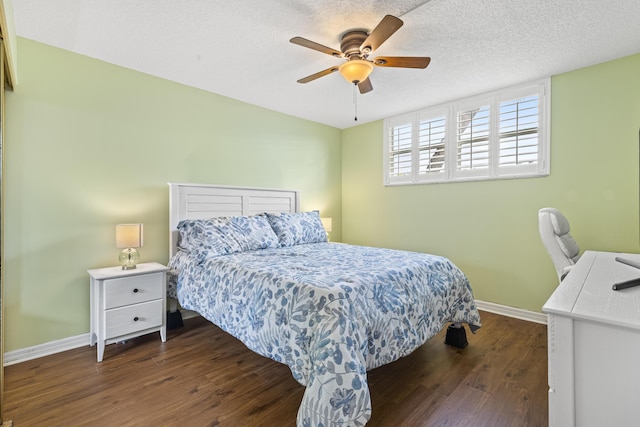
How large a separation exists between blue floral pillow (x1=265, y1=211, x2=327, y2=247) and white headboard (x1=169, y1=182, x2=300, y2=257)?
370mm

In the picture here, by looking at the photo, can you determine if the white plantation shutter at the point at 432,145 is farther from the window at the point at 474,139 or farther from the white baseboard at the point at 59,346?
the white baseboard at the point at 59,346

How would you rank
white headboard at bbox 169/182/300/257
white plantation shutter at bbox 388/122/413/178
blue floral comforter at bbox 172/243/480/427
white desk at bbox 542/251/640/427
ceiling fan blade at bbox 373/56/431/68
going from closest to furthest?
white desk at bbox 542/251/640/427 → blue floral comforter at bbox 172/243/480/427 → ceiling fan blade at bbox 373/56/431/68 → white headboard at bbox 169/182/300/257 → white plantation shutter at bbox 388/122/413/178

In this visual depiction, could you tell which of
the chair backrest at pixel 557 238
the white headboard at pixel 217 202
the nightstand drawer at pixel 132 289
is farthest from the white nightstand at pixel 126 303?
the chair backrest at pixel 557 238

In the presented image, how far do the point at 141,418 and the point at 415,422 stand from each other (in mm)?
1486

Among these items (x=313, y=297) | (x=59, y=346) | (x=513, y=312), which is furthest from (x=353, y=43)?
(x=59, y=346)

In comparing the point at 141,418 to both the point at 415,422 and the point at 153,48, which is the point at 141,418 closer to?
the point at 415,422

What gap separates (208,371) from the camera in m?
2.09

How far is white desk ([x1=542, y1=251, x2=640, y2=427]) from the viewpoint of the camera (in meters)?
0.72

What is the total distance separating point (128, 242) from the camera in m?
2.43

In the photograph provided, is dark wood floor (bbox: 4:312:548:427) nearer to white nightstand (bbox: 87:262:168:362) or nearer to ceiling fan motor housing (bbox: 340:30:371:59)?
white nightstand (bbox: 87:262:168:362)

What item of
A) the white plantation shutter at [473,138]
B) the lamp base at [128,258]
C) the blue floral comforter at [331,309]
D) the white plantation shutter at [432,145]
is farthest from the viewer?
the white plantation shutter at [432,145]

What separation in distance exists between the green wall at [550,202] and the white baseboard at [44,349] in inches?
137

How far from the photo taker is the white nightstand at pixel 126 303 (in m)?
2.24

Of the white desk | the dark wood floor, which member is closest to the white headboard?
the dark wood floor
